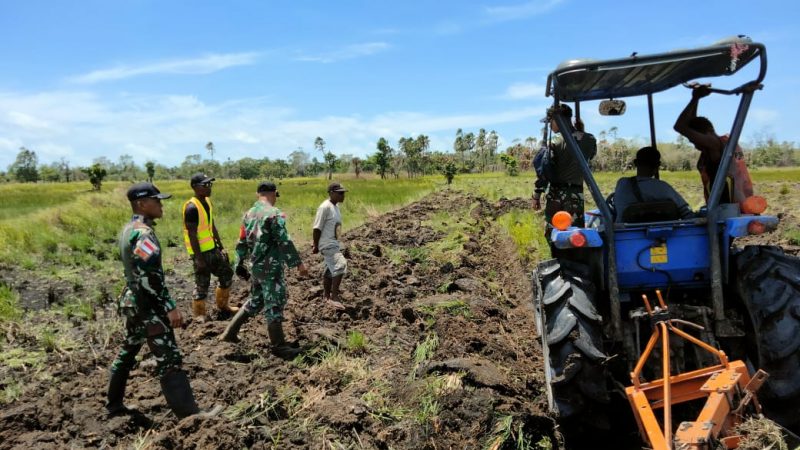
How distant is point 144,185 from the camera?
4484 mm

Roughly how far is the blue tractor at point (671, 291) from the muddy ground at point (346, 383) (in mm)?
684

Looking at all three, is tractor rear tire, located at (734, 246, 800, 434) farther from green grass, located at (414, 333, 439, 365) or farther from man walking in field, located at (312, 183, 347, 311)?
man walking in field, located at (312, 183, 347, 311)

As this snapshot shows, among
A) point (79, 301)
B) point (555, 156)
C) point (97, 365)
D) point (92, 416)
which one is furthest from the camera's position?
point (79, 301)

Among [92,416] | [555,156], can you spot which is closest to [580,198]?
[555,156]

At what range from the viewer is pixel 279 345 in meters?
5.77

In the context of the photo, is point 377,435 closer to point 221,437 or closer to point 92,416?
point 221,437

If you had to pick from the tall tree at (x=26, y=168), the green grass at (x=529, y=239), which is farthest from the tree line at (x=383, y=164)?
the green grass at (x=529, y=239)

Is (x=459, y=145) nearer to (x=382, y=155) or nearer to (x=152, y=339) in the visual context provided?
(x=382, y=155)

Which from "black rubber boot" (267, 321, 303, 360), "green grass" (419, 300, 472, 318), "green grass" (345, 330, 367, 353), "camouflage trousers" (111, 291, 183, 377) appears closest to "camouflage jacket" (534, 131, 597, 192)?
"green grass" (419, 300, 472, 318)

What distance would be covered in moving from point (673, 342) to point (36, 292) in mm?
9241

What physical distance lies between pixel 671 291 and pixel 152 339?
3774 millimetres

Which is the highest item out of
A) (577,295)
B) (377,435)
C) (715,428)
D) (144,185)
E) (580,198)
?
(144,185)

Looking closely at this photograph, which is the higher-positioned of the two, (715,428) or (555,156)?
(555,156)

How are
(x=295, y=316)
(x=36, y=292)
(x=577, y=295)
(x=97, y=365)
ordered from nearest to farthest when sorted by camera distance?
(x=577, y=295) < (x=97, y=365) < (x=295, y=316) < (x=36, y=292)
